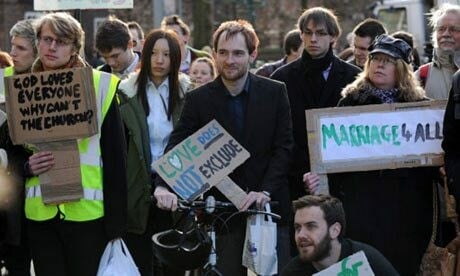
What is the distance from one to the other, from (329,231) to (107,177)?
49.0 inches

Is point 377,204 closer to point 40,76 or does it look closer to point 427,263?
point 427,263

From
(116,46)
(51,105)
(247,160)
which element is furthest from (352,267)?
(116,46)

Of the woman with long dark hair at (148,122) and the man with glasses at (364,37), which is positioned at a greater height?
the man with glasses at (364,37)

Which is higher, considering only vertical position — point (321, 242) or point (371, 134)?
point (371, 134)

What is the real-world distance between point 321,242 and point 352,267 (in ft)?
0.66

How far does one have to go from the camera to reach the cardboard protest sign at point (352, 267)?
253 inches

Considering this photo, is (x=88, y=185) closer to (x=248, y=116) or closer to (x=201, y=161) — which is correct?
(x=201, y=161)

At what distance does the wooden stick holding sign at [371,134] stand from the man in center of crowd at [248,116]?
0.62 feet

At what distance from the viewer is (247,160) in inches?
290

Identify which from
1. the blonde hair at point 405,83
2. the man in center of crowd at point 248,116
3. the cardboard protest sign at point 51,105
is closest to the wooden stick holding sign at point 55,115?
the cardboard protest sign at point 51,105

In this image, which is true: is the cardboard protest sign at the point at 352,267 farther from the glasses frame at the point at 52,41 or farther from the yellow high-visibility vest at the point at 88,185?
the glasses frame at the point at 52,41

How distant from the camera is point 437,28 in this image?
8.24m

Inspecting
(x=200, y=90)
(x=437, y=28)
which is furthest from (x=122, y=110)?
(x=437, y=28)

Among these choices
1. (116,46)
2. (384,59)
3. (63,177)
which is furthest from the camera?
(116,46)
